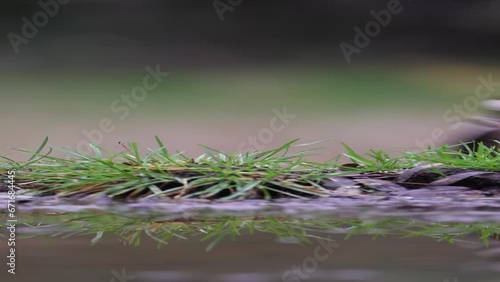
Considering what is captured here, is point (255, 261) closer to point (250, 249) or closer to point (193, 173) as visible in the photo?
point (250, 249)


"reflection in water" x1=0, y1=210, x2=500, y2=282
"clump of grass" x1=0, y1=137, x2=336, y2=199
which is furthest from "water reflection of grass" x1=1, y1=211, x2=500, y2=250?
"clump of grass" x1=0, y1=137, x2=336, y2=199

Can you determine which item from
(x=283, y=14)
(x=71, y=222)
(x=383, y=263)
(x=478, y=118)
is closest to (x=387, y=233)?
(x=383, y=263)

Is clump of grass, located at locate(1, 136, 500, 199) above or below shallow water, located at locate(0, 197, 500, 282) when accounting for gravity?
above

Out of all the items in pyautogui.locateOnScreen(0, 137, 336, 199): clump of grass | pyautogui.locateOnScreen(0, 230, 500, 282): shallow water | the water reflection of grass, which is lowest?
pyautogui.locateOnScreen(0, 230, 500, 282): shallow water

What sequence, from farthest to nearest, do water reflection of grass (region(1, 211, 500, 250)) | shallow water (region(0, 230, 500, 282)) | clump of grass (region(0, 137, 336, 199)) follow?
clump of grass (region(0, 137, 336, 199)) < water reflection of grass (region(1, 211, 500, 250)) < shallow water (region(0, 230, 500, 282))

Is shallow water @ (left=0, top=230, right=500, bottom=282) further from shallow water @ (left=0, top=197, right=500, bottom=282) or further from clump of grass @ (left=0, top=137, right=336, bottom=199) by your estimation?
clump of grass @ (left=0, top=137, right=336, bottom=199)

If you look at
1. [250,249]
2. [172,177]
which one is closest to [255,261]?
[250,249]

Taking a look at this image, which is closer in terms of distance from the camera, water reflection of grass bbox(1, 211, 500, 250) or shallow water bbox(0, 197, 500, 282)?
shallow water bbox(0, 197, 500, 282)
